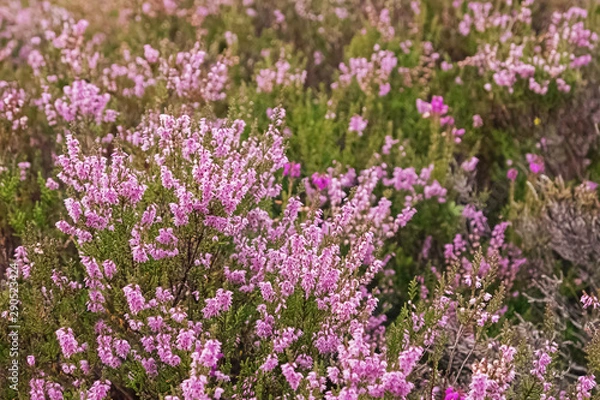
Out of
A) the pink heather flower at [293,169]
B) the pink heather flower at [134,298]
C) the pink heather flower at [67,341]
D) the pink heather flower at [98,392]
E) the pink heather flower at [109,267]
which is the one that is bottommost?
the pink heather flower at [98,392]

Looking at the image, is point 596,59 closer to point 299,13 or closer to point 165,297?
point 299,13

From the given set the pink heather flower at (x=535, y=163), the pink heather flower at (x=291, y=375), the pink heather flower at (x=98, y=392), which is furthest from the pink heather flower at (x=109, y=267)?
the pink heather flower at (x=535, y=163)

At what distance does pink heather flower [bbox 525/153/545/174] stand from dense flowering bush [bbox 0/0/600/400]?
0.36 feet

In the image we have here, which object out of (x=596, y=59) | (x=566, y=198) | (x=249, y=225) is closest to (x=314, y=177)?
(x=249, y=225)

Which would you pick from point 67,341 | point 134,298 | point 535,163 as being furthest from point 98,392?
point 535,163

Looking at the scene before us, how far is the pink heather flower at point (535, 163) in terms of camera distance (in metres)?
4.77

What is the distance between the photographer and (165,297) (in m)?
2.91

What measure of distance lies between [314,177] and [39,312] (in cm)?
180

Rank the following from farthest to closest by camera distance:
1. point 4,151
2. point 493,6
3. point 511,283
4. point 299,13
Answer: point 299,13 < point 493,6 < point 4,151 < point 511,283

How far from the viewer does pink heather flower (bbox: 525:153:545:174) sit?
15.7 ft

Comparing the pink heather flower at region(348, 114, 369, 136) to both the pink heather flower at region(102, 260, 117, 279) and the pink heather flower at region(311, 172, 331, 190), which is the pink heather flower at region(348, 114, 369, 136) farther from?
the pink heather flower at region(102, 260, 117, 279)

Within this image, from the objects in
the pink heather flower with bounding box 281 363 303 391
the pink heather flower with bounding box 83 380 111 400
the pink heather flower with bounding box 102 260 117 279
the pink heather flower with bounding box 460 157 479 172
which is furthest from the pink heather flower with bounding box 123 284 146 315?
the pink heather flower with bounding box 460 157 479 172

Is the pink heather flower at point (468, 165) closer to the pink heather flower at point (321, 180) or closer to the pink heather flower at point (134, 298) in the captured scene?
the pink heather flower at point (321, 180)

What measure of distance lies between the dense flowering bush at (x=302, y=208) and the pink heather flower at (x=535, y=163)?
0.36 feet
